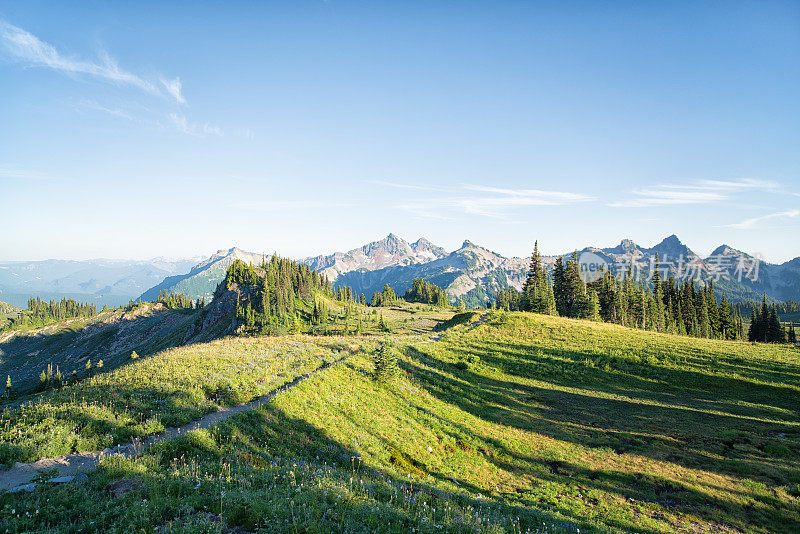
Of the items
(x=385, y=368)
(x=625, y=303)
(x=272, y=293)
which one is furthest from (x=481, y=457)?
(x=272, y=293)

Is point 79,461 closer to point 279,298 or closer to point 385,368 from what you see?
point 385,368

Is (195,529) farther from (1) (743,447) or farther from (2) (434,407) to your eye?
(1) (743,447)

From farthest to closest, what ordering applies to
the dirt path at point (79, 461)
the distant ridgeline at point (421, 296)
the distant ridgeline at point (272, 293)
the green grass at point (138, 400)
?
the distant ridgeline at point (421, 296)
the distant ridgeline at point (272, 293)
the green grass at point (138, 400)
the dirt path at point (79, 461)

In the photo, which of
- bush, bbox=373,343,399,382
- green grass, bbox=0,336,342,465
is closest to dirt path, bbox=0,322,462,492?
green grass, bbox=0,336,342,465

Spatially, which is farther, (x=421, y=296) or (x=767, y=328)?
(x=421, y=296)

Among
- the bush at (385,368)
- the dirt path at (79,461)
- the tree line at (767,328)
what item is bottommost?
the tree line at (767,328)

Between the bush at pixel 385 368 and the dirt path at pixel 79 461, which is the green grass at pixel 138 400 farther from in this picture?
the bush at pixel 385 368

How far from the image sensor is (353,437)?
1750 cm

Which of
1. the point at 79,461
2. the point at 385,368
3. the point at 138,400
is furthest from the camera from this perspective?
the point at 385,368

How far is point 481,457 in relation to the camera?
65.8 ft

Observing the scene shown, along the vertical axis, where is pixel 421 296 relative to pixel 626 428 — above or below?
above

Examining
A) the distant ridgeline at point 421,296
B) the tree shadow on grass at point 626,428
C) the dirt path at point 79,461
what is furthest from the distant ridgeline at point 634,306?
the dirt path at point 79,461

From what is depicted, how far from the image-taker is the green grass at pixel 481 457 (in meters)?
7.96

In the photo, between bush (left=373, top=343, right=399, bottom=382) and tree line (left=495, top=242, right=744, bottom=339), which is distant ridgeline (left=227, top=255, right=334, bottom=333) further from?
tree line (left=495, top=242, right=744, bottom=339)
